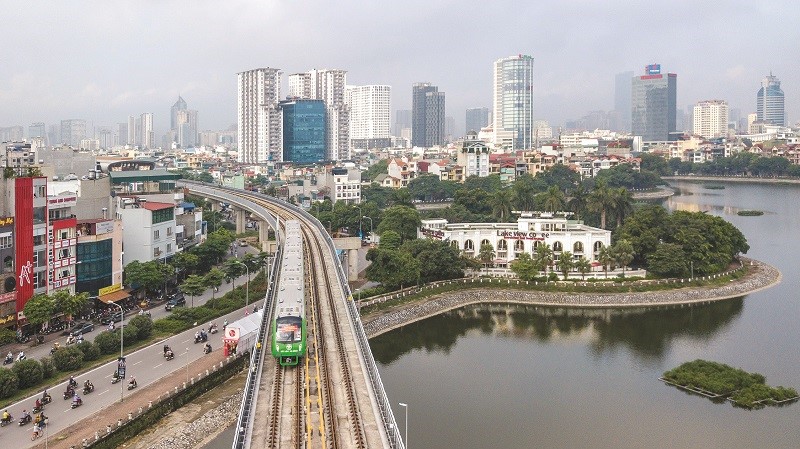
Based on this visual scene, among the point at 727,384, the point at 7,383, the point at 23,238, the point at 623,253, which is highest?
the point at 23,238

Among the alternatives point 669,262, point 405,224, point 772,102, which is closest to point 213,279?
point 405,224

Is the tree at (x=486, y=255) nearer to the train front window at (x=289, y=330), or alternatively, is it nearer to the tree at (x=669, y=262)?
the tree at (x=669, y=262)

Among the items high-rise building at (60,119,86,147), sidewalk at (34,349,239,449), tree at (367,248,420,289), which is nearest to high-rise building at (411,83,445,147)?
high-rise building at (60,119,86,147)

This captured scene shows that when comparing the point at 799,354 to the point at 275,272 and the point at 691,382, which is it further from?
the point at 275,272

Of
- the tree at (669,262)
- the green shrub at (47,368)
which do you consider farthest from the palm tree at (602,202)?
the green shrub at (47,368)

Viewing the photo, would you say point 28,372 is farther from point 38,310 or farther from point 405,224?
point 405,224
